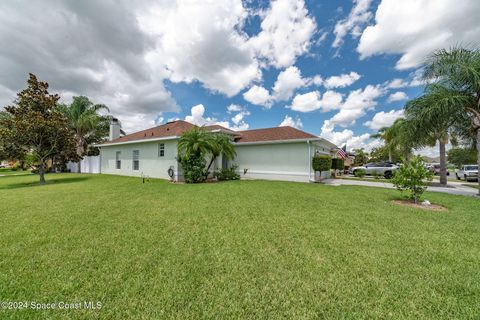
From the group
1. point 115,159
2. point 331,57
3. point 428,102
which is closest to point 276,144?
point 331,57

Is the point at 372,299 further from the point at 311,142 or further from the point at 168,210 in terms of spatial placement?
the point at 311,142

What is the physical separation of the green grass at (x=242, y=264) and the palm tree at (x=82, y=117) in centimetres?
2209

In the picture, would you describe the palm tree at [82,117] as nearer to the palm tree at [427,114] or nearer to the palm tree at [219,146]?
the palm tree at [219,146]

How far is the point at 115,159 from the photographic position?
19.6 m

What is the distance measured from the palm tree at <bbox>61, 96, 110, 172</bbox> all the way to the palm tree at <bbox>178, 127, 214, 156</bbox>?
1850 centimetres

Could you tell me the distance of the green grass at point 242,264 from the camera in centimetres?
228

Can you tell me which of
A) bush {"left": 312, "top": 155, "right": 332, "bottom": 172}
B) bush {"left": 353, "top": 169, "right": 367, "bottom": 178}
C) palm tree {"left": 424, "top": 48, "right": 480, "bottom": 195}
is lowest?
bush {"left": 353, "top": 169, "right": 367, "bottom": 178}

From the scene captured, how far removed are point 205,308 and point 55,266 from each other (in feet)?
8.90

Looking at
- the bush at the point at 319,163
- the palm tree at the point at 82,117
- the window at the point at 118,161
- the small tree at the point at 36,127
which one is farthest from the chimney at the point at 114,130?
the bush at the point at 319,163

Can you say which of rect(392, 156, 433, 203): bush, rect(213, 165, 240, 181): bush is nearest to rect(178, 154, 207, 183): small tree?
rect(213, 165, 240, 181): bush

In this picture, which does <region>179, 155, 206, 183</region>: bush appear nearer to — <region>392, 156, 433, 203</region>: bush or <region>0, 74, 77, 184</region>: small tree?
<region>0, 74, 77, 184</region>: small tree

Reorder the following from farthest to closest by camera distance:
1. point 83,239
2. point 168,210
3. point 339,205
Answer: point 339,205
point 168,210
point 83,239

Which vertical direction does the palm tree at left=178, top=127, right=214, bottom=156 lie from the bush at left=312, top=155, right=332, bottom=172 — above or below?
above

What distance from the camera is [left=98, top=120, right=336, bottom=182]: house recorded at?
13891 millimetres
